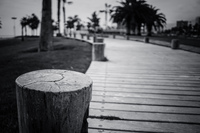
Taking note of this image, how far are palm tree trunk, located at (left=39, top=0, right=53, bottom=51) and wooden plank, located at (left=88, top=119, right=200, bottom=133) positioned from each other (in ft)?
36.1

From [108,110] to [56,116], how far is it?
1406mm

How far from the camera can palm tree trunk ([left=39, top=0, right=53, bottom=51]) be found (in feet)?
36.4

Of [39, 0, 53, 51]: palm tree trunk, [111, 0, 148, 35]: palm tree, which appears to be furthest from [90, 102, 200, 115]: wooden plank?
[111, 0, 148, 35]: palm tree

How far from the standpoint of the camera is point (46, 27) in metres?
11.6

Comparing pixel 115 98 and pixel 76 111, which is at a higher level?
pixel 76 111

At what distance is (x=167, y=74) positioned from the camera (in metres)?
4.83

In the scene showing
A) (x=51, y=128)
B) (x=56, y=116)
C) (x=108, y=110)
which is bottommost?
(x=108, y=110)

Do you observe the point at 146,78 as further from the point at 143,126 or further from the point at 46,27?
the point at 46,27

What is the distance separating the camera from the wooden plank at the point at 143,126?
2016mm

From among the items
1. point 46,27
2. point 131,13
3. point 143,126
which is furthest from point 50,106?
point 131,13

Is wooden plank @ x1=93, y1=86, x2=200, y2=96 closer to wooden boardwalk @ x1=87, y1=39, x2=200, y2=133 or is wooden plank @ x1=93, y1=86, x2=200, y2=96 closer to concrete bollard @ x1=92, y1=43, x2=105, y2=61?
wooden boardwalk @ x1=87, y1=39, x2=200, y2=133

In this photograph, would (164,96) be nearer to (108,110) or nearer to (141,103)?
(141,103)

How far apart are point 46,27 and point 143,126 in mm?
11578

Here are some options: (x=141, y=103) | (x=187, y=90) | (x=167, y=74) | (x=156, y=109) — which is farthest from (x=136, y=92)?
(x=167, y=74)
